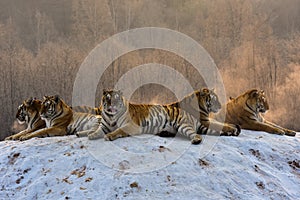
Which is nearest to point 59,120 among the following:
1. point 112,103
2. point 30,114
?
point 30,114

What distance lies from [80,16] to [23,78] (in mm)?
5153

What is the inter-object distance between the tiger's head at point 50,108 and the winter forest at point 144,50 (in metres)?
6.26

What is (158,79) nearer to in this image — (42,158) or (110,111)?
(110,111)

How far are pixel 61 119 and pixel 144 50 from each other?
10.9 m

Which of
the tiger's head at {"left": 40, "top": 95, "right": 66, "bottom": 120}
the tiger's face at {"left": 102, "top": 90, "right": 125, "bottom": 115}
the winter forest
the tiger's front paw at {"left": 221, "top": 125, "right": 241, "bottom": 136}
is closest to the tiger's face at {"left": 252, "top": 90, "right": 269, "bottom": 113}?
the tiger's front paw at {"left": 221, "top": 125, "right": 241, "bottom": 136}

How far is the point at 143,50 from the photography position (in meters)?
15.7

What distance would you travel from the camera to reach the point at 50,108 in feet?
17.0

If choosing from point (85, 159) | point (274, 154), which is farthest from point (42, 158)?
point (274, 154)

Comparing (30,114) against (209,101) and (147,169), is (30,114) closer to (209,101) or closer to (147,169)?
(147,169)

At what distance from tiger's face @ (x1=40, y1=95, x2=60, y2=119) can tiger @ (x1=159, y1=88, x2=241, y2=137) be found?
186 centimetres

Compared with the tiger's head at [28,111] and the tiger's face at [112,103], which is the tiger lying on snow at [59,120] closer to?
the tiger's head at [28,111]

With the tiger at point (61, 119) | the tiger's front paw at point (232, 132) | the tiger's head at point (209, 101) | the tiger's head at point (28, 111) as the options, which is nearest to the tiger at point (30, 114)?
the tiger's head at point (28, 111)

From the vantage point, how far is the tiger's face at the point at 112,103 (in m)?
4.52

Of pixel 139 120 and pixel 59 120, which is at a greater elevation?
pixel 139 120
